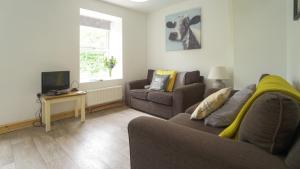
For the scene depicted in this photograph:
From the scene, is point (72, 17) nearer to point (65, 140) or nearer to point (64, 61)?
point (64, 61)

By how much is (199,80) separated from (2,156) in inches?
135

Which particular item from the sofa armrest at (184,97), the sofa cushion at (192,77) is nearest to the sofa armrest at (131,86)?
the sofa cushion at (192,77)

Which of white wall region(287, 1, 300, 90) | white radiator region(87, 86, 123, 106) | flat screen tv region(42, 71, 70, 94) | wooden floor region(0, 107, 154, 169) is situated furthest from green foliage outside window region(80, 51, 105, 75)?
white wall region(287, 1, 300, 90)

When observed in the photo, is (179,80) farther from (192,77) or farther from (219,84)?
(219,84)

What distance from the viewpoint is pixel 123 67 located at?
439 centimetres

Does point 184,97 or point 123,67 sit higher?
point 123,67

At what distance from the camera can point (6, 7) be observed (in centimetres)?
265

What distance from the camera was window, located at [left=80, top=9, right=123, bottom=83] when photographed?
155 inches

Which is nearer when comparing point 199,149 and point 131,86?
point 199,149

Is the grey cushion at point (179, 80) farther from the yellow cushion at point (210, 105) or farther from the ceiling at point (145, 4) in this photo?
the yellow cushion at point (210, 105)

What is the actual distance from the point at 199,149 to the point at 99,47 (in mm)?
3919

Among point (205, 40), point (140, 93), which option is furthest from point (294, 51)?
point (140, 93)

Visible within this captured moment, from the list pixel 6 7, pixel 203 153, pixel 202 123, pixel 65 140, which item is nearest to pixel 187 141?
pixel 203 153

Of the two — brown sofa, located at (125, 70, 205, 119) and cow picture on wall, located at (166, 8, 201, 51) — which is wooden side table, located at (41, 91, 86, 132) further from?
cow picture on wall, located at (166, 8, 201, 51)
